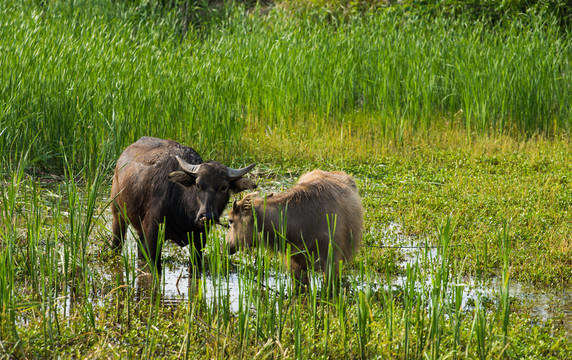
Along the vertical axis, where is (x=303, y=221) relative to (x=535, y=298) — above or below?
above

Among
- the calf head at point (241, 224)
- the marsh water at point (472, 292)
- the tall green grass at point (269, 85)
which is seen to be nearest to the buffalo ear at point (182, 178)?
the calf head at point (241, 224)

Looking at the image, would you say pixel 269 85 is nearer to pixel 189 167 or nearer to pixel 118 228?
pixel 118 228

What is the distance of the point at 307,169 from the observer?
785cm

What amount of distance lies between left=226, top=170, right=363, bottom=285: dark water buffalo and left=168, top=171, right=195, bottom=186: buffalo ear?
38 centimetres

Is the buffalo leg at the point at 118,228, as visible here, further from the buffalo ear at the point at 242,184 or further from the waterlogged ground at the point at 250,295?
the buffalo ear at the point at 242,184

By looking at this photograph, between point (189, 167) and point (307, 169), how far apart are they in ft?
10.7

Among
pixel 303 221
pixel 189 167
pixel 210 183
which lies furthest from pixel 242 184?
pixel 303 221

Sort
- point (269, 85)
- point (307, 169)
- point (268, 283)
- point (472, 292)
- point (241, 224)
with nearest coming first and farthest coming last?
point (268, 283), point (241, 224), point (472, 292), point (307, 169), point (269, 85)

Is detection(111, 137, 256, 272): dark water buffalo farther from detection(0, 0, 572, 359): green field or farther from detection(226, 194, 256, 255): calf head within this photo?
detection(0, 0, 572, 359): green field

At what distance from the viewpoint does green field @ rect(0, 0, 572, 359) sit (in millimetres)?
3656

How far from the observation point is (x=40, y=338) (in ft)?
12.0

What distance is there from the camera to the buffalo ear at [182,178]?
4.71 meters

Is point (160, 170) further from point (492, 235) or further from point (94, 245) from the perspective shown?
point (492, 235)

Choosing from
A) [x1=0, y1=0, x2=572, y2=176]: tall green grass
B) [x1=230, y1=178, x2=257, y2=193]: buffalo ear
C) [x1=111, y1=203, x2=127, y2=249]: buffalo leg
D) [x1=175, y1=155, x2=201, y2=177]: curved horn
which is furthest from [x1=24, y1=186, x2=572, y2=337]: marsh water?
[x1=0, y1=0, x2=572, y2=176]: tall green grass
